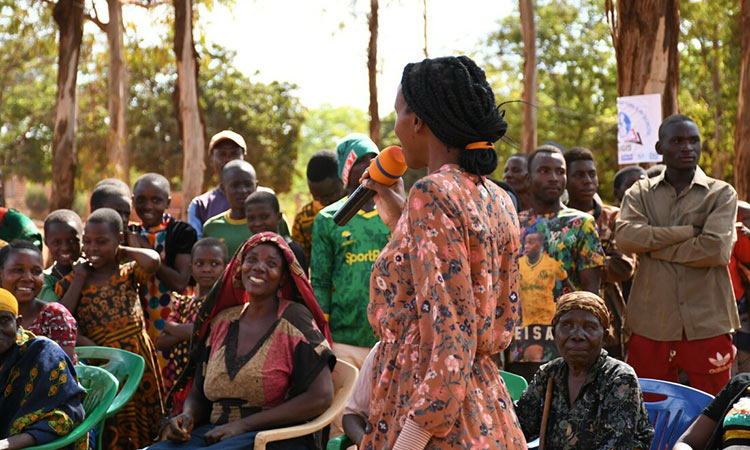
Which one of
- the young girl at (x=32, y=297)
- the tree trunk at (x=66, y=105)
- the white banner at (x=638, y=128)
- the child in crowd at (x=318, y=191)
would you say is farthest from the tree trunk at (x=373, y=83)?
the young girl at (x=32, y=297)

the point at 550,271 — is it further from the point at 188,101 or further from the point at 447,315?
the point at 188,101

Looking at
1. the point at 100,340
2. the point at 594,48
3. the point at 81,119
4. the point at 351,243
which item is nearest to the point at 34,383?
the point at 100,340

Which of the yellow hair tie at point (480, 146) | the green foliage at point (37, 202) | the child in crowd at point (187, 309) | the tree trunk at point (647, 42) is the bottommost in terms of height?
the green foliage at point (37, 202)

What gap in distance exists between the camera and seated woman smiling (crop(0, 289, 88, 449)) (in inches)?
147

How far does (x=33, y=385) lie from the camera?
3.79 m

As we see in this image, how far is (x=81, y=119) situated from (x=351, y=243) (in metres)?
25.0

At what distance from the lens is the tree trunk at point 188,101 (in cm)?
1140

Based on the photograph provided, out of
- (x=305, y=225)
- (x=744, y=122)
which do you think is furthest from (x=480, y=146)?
(x=744, y=122)

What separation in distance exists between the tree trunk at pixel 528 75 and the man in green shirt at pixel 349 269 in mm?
8562

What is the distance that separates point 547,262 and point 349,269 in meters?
1.11

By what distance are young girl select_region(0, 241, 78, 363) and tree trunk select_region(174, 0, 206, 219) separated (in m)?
6.69

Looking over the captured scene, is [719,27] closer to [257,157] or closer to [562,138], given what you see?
[562,138]

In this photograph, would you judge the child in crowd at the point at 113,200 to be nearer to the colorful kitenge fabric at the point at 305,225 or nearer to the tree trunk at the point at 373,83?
the colorful kitenge fabric at the point at 305,225

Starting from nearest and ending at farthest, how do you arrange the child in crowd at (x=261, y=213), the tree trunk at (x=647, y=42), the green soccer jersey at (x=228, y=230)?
→ the child in crowd at (x=261, y=213) → the green soccer jersey at (x=228, y=230) → the tree trunk at (x=647, y=42)
